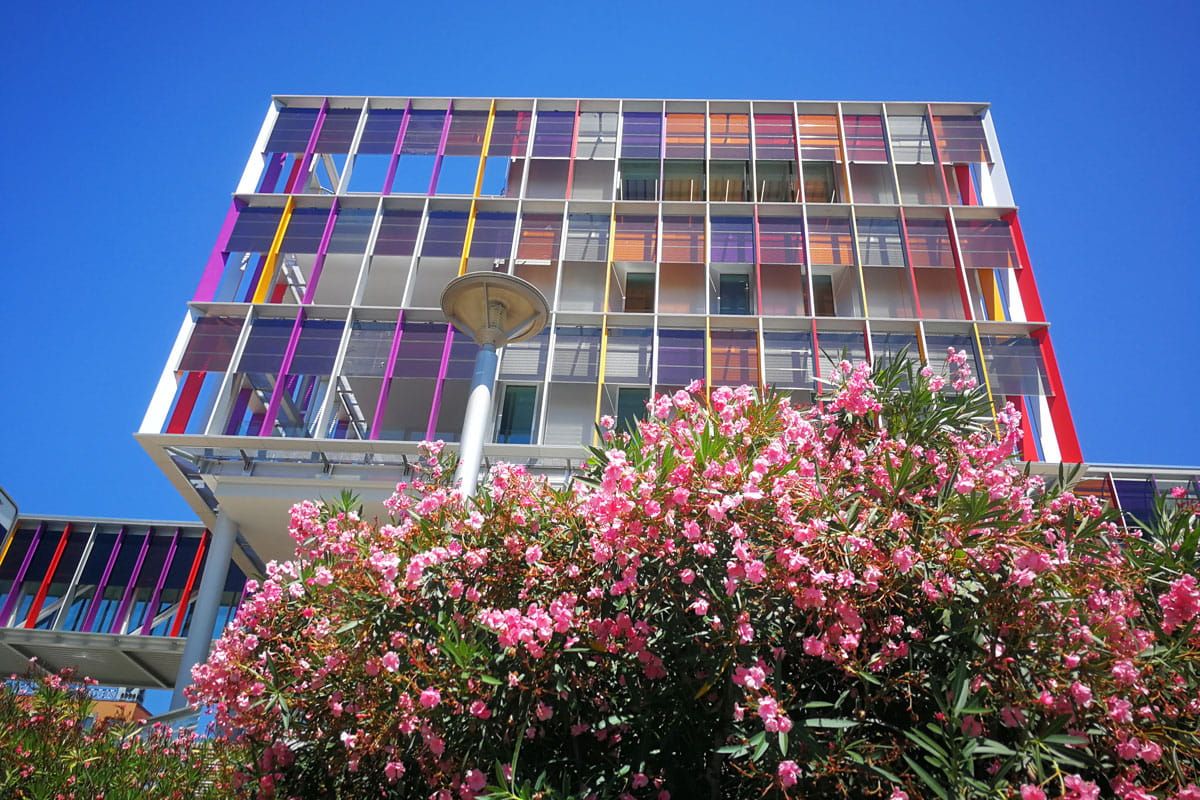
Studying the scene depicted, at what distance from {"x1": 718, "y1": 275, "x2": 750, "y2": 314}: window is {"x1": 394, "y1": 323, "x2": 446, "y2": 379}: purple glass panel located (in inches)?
267

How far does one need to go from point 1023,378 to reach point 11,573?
25992 millimetres

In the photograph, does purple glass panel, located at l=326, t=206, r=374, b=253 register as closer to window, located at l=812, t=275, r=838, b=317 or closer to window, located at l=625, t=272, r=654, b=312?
window, located at l=625, t=272, r=654, b=312

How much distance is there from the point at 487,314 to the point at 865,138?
17335mm

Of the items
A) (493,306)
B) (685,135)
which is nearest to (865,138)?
(685,135)

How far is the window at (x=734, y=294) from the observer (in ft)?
70.2

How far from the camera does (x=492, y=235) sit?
2092cm

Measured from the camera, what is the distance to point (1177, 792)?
437cm

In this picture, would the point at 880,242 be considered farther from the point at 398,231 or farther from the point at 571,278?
the point at 398,231

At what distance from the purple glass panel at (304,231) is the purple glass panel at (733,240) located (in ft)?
29.8

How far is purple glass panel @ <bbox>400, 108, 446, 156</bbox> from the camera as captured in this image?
2228 cm

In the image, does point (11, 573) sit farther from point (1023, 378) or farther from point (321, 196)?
point (1023, 378)

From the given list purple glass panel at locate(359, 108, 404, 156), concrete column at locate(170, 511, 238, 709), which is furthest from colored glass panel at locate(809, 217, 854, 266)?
concrete column at locate(170, 511, 238, 709)

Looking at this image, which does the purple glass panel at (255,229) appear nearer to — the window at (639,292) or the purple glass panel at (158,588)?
the window at (639,292)

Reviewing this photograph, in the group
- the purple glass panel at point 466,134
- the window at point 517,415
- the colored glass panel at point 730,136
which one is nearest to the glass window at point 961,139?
the colored glass panel at point 730,136
